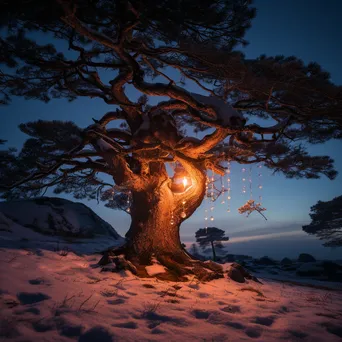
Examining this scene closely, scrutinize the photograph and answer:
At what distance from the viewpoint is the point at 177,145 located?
520 cm

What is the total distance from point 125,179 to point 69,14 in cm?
357

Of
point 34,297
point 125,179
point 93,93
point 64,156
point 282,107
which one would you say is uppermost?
point 93,93

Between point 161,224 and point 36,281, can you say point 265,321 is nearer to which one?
point 36,281

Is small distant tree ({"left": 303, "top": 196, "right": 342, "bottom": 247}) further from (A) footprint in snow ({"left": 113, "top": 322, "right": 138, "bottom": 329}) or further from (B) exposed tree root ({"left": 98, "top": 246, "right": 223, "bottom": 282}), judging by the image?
(A) footprint in snow ({"left": 113, "top": 322, "right": 138, "bottom": 329})

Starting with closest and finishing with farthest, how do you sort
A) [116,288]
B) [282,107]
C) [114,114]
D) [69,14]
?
1. [69,14]
2. [116,288]
3. [282,107]
4. [114,114]

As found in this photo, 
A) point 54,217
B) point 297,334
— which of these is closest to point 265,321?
point 297,334

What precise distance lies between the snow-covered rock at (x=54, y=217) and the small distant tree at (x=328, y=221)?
72.9 feet

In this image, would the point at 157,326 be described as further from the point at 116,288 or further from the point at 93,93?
the point at 93,93

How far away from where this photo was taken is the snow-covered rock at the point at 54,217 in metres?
11.0

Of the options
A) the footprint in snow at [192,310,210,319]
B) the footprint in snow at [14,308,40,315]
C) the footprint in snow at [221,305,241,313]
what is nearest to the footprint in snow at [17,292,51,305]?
the footprint in snow at [14,308,40,315]

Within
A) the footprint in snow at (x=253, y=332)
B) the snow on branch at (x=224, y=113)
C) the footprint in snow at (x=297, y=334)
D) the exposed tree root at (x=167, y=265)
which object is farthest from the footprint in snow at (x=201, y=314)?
the snow on branch at (x=224, y=113)

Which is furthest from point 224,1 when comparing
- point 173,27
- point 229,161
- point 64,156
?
point 64,156

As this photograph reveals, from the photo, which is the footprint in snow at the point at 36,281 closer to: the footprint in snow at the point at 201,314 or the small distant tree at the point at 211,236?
the footprint in snow at the point at 201,314

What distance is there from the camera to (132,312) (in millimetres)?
2490
